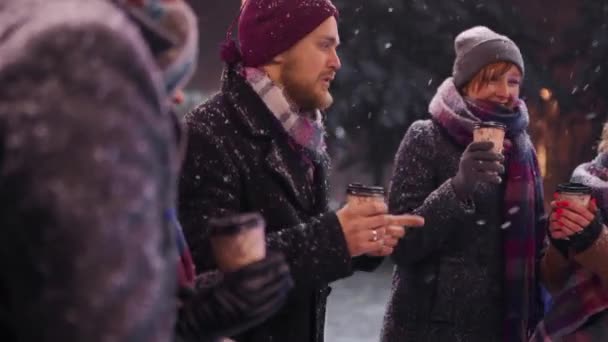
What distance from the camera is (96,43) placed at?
0.91 m

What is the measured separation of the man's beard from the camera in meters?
2.71

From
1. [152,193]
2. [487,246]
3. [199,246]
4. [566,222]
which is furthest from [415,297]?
[152,193]

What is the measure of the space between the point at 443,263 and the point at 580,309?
0.67 meters

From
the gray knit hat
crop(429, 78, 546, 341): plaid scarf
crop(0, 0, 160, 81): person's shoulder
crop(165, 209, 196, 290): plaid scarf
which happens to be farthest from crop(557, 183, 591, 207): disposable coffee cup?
crop(0, 0, 160, 81): person's shoulder

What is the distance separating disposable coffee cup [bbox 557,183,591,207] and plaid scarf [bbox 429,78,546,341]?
303 mm

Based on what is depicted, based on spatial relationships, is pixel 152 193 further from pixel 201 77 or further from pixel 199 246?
pixel 201 77

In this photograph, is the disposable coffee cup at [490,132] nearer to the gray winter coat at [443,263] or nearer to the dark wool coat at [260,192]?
the gray winter coat at [443,263]

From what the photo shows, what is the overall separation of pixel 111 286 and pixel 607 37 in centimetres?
790

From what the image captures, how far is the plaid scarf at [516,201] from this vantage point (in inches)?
132

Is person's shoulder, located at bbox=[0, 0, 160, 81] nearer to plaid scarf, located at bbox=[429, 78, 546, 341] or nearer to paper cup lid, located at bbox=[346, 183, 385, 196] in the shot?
paper cup lid, located at bbox=[346, 183, 385, 196]

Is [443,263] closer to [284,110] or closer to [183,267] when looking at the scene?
[284,110]

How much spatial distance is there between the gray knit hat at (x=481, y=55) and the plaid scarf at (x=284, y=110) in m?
1.28

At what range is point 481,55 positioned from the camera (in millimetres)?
3678

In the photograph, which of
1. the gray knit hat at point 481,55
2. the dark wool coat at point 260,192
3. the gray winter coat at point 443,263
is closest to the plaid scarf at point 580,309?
the gray winter coat at point 443,263
